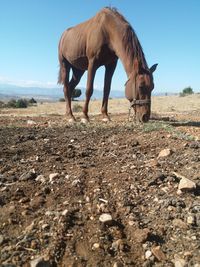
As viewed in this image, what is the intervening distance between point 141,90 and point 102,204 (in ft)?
15.7

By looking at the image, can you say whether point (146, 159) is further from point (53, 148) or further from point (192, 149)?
point (53, 148)

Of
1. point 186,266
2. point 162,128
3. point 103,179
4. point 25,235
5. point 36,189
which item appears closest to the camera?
point 186,266

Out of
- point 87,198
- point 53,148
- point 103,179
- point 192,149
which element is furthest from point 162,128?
point 87,198

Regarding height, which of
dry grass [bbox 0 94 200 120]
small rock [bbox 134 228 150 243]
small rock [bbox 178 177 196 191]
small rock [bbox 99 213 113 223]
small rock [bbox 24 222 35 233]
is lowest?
dry grass [bbox 0 94 200 120]

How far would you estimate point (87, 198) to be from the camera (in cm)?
369

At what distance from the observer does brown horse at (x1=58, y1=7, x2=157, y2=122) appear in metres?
8.00

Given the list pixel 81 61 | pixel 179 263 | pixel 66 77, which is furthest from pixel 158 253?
pixel 66 77

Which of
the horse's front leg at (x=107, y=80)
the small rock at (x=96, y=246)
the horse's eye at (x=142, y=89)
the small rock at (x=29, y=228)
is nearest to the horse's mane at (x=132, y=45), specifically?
the horse's eye at (x=142, y=89)

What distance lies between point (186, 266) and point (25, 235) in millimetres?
1241

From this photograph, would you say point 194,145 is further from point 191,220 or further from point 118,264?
point 118,264

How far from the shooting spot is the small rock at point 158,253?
277 centimetres

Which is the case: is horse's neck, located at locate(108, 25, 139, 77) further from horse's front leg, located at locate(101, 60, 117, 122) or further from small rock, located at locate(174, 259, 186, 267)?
small rock, located at locate(174, 259, 186, 267)

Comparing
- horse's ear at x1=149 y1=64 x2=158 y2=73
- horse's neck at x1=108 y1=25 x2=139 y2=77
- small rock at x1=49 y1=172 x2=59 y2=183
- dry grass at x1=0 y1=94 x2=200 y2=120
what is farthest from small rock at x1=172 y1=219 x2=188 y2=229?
dry grass at x1=0 y1=94 x2=200 y2=120

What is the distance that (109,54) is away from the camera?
9.28 m
